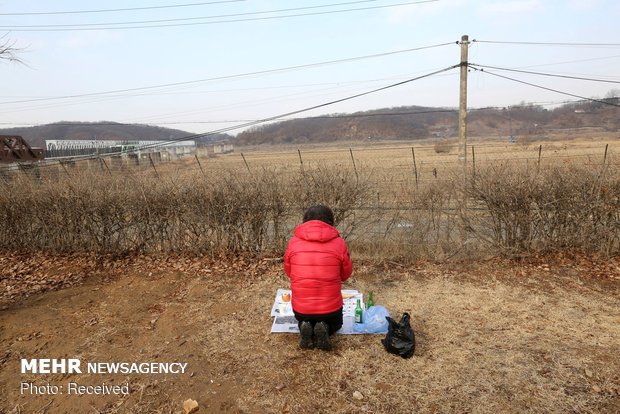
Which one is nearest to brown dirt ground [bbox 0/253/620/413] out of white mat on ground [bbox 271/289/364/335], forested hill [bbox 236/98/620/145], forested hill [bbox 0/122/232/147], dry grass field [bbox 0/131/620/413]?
dry grass field [bbox 0/131/620/413]

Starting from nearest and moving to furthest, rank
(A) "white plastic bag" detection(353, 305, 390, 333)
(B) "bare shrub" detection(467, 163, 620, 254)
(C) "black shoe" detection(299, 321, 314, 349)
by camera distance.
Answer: (C) "black shoe" detection(299, 321, 314, 349) < (A) "white plastic bag" detection(353, 305, 390, 333) < (B) "bare shrub" detection(467, 163, 620, 254)

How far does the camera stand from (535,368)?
11.1ft

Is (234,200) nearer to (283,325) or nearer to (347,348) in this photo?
(283,325)

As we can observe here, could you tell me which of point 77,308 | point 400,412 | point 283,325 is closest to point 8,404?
point 77,308

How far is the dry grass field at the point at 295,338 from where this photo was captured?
10.3 ft

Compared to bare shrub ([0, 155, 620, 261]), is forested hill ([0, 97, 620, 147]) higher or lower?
higher

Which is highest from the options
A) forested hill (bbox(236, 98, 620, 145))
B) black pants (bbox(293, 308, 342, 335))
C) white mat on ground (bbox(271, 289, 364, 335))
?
forested hill (bbox(236, 98, 620, 145))

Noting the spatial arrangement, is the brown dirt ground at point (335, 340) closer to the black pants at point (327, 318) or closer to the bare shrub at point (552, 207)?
the black pants at point (327, 318)

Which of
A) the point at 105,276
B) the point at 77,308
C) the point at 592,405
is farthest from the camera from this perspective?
the point at 105,276

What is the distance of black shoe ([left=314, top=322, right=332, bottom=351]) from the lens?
145 inches

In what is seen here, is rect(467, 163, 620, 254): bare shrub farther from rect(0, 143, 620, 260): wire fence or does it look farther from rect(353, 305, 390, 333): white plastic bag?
rect(353, 305, 390, 333): white plastic bag

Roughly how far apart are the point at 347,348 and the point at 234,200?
12.2 feet

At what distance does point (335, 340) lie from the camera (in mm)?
4000

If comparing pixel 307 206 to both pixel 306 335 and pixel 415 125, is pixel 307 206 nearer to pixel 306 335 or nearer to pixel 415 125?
pixel 306 335
